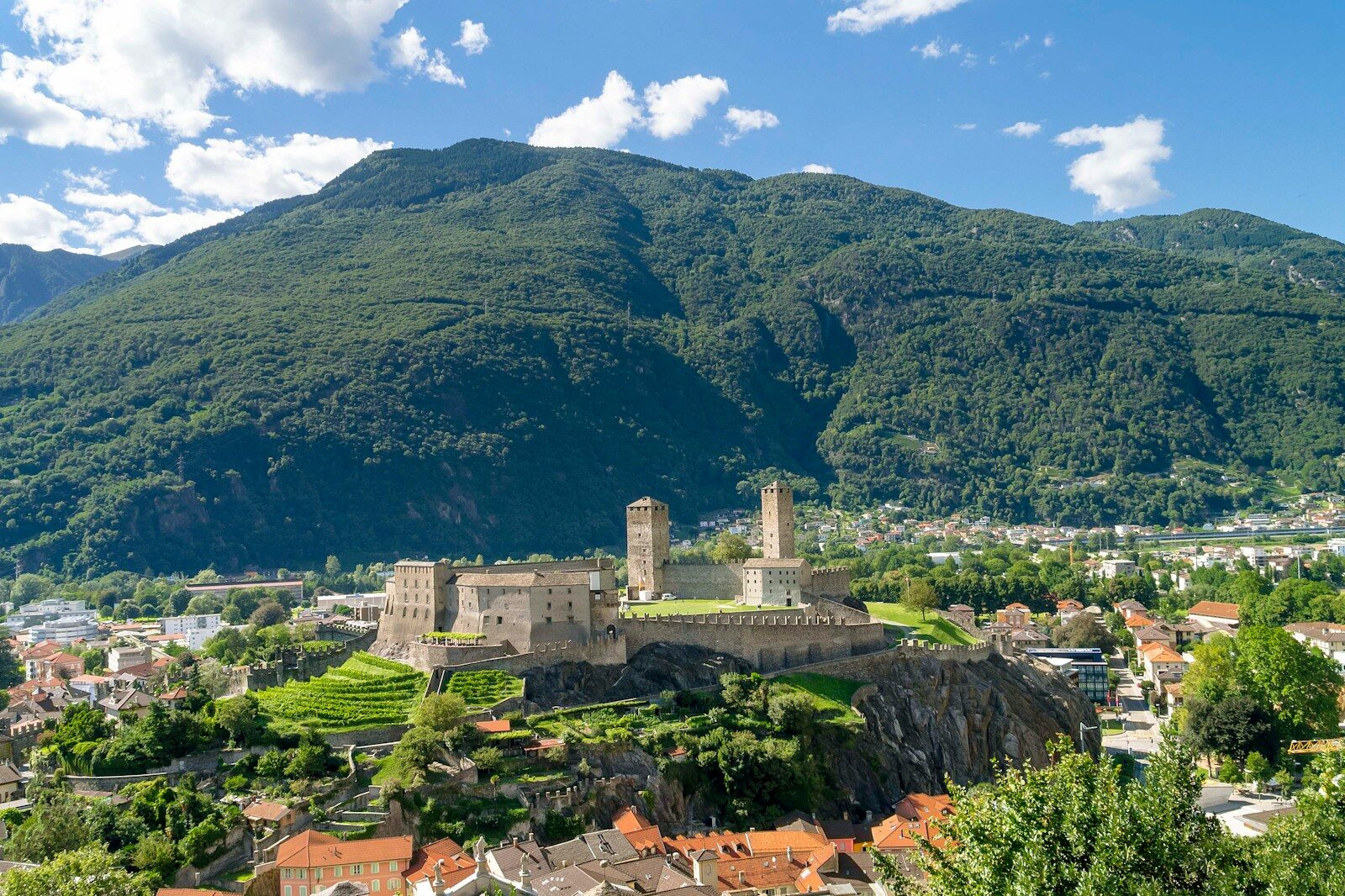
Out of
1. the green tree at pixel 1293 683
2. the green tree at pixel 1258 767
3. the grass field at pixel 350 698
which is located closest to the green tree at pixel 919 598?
the green tree at pixel 1293 683

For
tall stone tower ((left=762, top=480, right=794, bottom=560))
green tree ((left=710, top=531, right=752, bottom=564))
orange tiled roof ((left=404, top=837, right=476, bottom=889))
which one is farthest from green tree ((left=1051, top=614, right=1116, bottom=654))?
orange tiled roof ((left=404, top=837, right=476, bottom=889))

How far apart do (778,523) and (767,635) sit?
78.4 feet

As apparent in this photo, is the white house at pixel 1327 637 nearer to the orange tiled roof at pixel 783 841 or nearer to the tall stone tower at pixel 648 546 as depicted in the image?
the tall stone tower at pixel 648 546

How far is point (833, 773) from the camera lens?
71625 millimetres

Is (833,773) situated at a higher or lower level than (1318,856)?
lower

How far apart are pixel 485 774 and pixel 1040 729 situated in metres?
42.3

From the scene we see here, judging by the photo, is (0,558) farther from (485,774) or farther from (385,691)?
(485,774)

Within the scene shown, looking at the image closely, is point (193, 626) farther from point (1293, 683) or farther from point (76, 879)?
point (1293, 683)

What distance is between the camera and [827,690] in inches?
3093

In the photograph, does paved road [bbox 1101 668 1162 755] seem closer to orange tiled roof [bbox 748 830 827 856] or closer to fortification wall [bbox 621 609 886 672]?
fortification wall [bbox 621 609 886 672]

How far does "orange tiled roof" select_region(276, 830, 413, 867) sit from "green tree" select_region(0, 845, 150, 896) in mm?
5582

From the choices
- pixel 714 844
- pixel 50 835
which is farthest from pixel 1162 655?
pixel 50 835

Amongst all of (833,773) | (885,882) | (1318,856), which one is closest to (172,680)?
(833,773)

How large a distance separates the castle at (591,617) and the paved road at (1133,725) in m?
19.7
